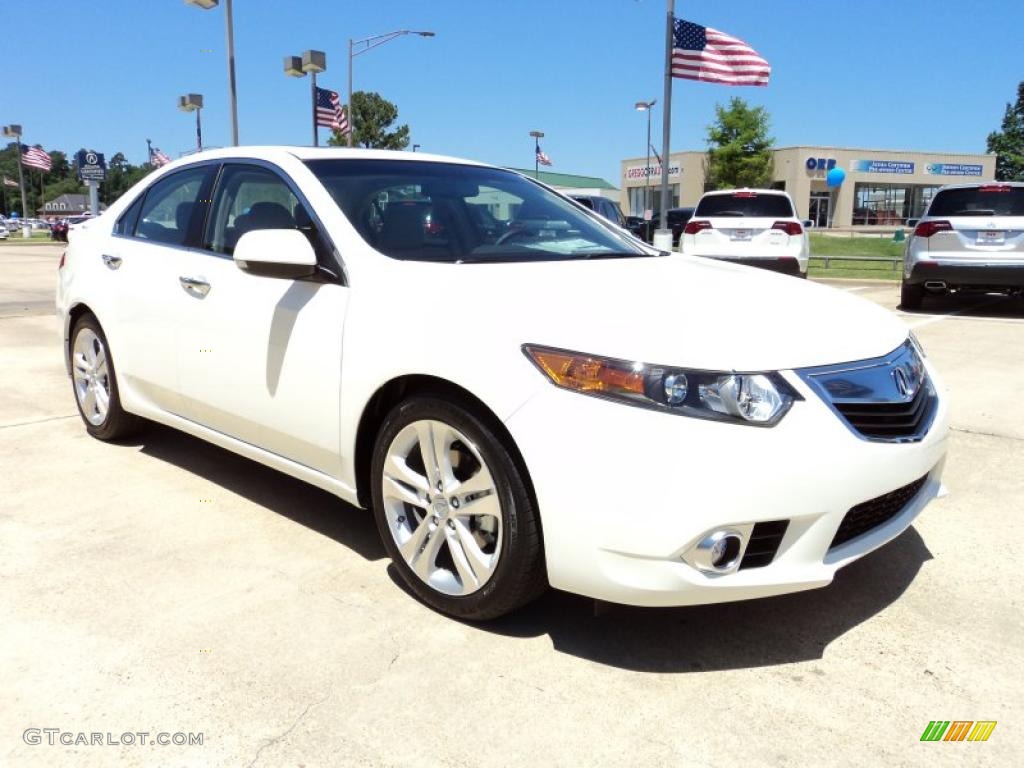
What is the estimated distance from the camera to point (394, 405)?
2916 millimetres

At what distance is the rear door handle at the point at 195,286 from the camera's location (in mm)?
3652

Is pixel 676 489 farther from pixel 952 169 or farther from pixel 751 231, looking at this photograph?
pixel 952 169

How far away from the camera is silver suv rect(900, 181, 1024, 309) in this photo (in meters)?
9.99

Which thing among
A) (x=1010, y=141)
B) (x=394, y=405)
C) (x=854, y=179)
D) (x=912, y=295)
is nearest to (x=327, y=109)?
(x=912, y=295)

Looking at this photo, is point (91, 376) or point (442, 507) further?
point (91, 376)

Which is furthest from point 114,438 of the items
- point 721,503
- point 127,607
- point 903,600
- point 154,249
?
point 903,600

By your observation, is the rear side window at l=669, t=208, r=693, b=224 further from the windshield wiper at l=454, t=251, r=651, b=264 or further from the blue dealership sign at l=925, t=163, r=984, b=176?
the blue dealership sign at l=925, t=163, r=984, b=176

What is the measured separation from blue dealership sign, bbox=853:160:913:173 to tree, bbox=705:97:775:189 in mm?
9372

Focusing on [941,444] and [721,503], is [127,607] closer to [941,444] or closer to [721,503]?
[721,503]

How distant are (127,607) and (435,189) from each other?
203 cm

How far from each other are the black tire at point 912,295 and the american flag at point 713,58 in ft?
18.4


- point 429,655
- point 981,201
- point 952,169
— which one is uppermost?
point 952,169

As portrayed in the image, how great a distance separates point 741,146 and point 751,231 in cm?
4110

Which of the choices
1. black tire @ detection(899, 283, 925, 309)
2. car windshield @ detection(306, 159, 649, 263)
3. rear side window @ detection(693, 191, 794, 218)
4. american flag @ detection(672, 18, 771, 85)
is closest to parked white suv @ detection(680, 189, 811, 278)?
rear side window @ detection(693, 191, 794, 218)
